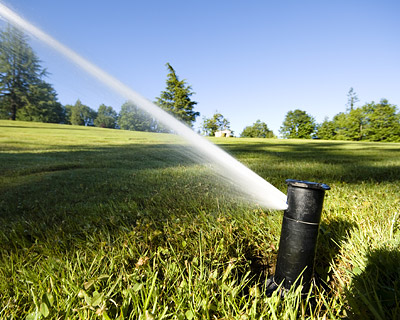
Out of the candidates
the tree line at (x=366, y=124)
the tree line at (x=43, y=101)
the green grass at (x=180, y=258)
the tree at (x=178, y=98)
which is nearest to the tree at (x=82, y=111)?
the tree line at (x=43, y=101)

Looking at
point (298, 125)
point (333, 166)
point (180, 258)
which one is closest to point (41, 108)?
point (333, 166)

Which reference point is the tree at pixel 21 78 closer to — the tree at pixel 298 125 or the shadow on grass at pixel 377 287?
the shadow on grass at pixel 377 287

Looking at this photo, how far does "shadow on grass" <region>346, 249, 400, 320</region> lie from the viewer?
99 cm

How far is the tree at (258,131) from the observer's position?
65625mm

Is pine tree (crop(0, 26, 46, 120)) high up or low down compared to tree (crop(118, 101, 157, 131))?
up

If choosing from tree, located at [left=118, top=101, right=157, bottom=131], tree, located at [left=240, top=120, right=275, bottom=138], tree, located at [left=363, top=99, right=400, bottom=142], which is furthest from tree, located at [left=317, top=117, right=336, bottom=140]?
tree, located at [left=118, top=101, right=157, bottom=131]

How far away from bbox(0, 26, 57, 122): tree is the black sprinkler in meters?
2.56

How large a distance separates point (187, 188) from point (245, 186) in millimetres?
915

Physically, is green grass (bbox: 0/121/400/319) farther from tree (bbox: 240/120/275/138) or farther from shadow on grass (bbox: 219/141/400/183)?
tree (bbox: 240/120/275/138)

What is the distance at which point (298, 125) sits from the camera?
59.4 meters

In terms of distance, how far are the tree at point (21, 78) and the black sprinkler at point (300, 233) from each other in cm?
256

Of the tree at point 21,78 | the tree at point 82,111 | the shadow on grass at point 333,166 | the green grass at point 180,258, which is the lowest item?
the green grass at point 180,258

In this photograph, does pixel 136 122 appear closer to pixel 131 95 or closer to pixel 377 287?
pixel 131 95

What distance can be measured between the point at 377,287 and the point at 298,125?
64.4 meters
